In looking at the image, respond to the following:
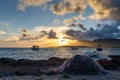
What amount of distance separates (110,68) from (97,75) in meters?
8.21

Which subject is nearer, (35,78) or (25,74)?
(35,78)

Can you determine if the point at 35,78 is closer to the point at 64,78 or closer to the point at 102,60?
the point at 64,78

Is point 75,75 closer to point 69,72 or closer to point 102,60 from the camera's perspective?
point 69,72

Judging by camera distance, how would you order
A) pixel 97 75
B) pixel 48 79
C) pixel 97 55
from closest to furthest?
pixel 48 79 < pixel 97 75 < pixel 97 55

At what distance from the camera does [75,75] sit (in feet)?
91.6

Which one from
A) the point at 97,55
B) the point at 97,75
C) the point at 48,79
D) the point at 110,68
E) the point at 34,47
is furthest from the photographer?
the point at 34,47

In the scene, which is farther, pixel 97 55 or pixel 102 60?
pixel 97 55

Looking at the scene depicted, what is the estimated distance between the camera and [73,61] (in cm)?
2914

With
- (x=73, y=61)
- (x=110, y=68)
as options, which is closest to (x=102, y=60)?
(x=110, y=68)

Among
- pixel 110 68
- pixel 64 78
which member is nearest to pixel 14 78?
pixel 64 78

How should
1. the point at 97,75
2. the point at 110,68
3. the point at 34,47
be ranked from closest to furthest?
the point at 97,75
the point at 110,68
the point at 34,47

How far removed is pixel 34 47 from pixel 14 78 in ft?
546

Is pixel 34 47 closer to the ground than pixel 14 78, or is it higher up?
higher up

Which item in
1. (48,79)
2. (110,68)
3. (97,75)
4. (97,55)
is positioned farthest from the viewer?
(97,55)
